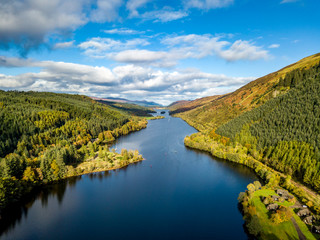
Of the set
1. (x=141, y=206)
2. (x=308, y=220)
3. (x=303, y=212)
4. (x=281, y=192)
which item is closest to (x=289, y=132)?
(x=281, y=192)

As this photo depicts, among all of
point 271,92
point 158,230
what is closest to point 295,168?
point 158,230

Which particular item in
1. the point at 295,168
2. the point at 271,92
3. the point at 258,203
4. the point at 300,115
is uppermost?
the point at 271,92

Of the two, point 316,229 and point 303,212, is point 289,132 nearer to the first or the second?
point 303,212

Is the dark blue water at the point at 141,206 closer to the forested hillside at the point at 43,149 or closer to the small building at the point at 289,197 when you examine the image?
the forested hillside at the point at 43,149

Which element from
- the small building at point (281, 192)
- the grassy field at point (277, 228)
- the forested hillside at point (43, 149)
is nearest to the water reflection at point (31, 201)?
the forested hillside at point (43, 149)

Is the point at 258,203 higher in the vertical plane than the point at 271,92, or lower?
lower

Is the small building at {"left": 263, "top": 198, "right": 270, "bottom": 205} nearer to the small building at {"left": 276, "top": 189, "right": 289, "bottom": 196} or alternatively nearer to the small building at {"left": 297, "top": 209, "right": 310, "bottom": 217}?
the small building at {"left": 297, "top": 209, "right": 310, "bottom": 217}

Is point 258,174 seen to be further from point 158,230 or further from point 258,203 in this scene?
point 158,230

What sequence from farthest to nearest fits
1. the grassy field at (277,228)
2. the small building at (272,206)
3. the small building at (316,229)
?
the small building at (272,206)
the grassy field at (277,228)
the small building at (316,229)

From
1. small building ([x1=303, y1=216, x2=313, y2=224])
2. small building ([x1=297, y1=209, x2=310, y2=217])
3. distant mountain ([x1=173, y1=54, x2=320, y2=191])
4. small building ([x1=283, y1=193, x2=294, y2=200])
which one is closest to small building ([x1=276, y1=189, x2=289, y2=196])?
small building ([x1=283, y1=193, x2=294, y2=200])
